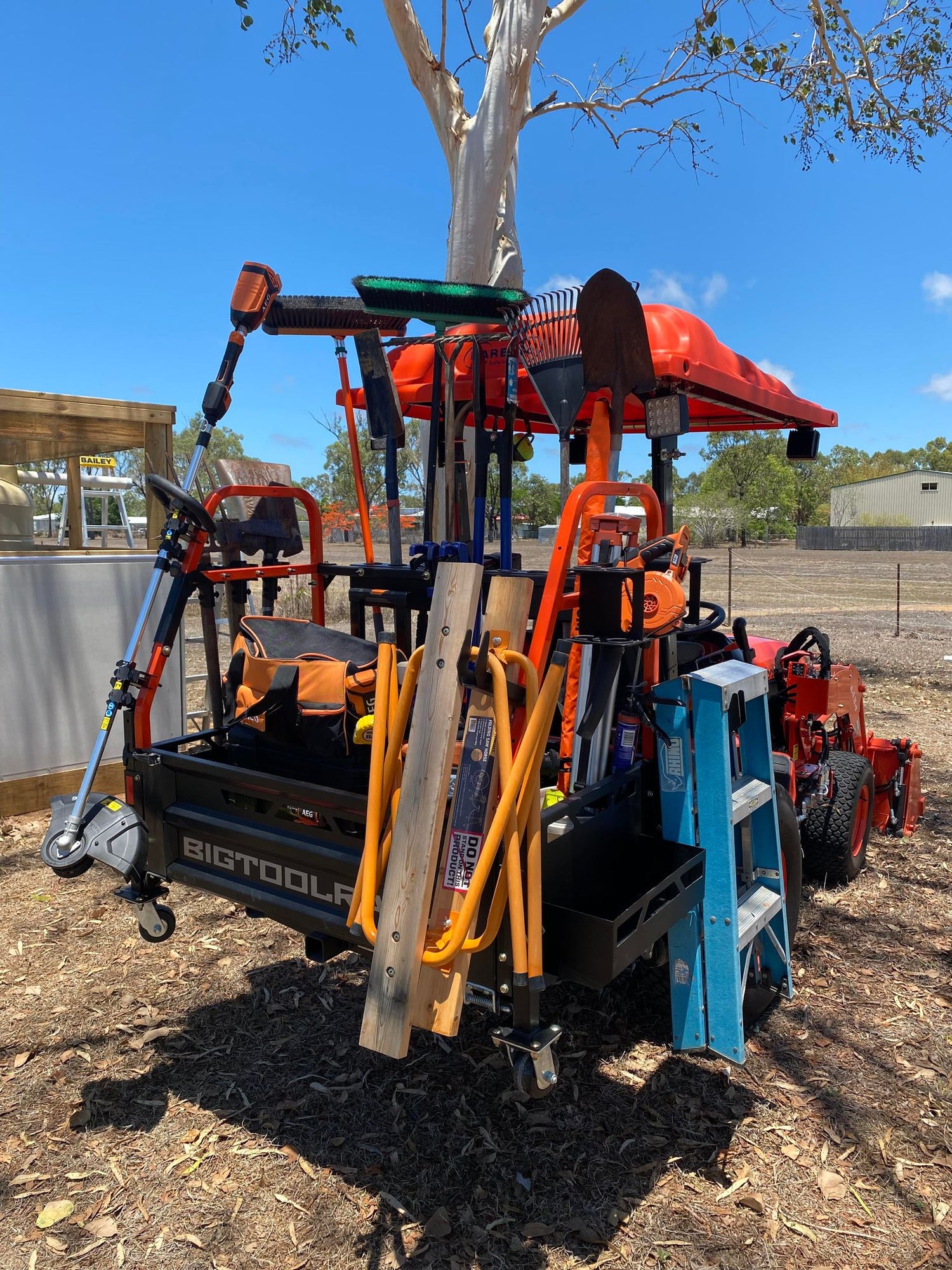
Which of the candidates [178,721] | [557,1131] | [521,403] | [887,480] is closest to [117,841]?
[557,1131]

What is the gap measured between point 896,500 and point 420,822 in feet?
243

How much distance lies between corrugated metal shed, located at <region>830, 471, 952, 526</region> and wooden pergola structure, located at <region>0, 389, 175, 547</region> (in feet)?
219

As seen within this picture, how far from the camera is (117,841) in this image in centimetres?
253

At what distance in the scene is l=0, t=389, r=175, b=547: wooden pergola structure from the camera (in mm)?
5383

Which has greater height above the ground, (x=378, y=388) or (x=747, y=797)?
(x=378, y=388)

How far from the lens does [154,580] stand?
287cm

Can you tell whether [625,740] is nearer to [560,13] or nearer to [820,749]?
[820,749]

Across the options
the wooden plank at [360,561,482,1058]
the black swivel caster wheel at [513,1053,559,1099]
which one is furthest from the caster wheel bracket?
the wooden plank at [360,561,482,1058]

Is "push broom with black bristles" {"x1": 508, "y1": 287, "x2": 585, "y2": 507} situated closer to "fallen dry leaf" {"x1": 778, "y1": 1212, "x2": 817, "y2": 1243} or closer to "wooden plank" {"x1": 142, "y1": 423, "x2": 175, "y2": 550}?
"fallen dry leaf" {"x1": 778, "y1": 1212, "x2": 817, "y2": 1243}

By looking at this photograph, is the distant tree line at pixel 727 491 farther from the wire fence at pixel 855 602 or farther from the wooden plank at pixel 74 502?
the wooden plank at pixel 74 502

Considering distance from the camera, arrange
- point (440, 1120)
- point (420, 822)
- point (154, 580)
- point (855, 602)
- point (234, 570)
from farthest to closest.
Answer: point (855, 602)
point (234, 570)
point (154, 580)
point (440, 1120)
point (420, 822)

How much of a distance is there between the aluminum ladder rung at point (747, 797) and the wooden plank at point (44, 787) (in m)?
3.55

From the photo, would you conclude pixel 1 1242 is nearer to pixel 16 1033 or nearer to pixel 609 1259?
pixel 16 1033

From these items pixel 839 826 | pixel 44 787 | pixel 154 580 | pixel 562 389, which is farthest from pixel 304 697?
pixel 44 787
